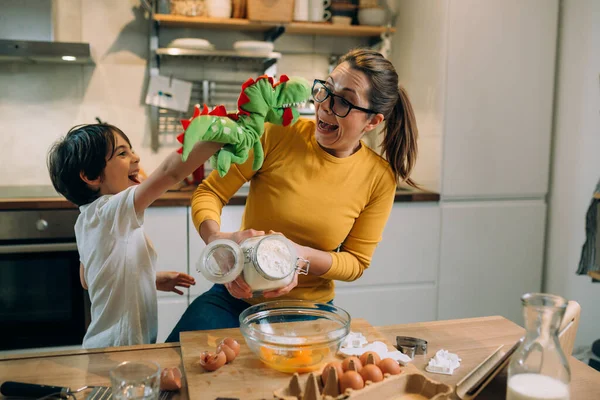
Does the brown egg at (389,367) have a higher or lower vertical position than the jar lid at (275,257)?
lower

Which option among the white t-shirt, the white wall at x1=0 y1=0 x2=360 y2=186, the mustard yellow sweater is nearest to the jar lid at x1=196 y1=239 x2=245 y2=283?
the white t-shirt

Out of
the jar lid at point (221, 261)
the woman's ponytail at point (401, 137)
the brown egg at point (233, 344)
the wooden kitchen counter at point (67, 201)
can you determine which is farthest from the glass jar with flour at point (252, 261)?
the wooden kitchen counter at point (67, 201)

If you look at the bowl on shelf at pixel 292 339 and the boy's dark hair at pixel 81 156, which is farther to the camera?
the boy's dark hair at pixel 81 156

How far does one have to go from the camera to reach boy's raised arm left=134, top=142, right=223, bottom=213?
42.0 inches

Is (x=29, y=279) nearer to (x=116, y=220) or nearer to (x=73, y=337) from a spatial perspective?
(x=73, y=337)

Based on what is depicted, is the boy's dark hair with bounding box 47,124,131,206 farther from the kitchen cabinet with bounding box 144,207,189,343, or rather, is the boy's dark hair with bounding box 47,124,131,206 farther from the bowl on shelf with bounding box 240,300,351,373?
the kitchen cabinet with bounding box 144,207,189,343

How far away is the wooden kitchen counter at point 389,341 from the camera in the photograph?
1.00 m

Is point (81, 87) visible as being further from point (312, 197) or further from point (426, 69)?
point (312, 197)

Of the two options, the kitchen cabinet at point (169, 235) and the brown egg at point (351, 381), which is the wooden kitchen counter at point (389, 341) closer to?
the brown egg at point (351, 381)

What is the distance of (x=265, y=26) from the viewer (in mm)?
2688

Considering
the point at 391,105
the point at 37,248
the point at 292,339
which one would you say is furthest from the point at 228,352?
the point at 37,248

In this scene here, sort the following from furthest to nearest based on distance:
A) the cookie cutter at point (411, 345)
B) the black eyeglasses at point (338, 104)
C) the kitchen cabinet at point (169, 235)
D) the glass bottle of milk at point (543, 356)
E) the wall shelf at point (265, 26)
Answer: the wall shelf at point (265, 26) → the kitchen cabinet at point (169, 235) → the black eyeglasses at point (338, 104) → the cookie cutter at point (411, 345) → the glass bottle of milk at point (543, 356)

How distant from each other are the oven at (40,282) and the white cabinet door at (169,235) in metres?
0.30

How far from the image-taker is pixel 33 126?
2.75 metres
